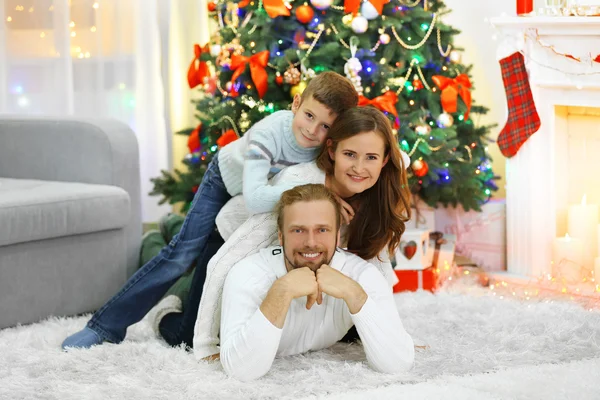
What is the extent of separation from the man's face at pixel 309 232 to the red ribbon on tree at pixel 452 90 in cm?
143

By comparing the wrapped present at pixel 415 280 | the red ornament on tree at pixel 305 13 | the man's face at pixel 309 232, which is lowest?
the wrapped present at pixel 415 280

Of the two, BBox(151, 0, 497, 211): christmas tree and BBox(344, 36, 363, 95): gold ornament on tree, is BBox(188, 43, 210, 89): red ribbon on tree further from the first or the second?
BBox(344, 36, 363, 95): gold ornament on tree

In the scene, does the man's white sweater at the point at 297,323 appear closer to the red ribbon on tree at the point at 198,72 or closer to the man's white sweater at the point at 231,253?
the man's white sweater at the point at 231,253

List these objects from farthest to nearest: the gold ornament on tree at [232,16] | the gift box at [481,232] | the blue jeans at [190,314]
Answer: the gift box at [481,232] < the gold ornament on tree at [232,16] < the blue jeans at [190,314]

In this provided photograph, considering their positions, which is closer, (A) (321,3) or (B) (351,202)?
(B) (351,202)

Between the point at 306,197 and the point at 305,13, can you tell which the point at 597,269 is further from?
the point at 306,197

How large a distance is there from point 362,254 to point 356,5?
127 cm

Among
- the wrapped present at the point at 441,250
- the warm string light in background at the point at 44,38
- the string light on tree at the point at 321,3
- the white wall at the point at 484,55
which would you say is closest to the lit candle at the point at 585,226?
the wrapped present at the point at 441,250

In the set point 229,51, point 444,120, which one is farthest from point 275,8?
point 444,120

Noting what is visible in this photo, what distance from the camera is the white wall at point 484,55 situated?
4.42 meters

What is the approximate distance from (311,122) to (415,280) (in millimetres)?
1192

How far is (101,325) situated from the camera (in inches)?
104

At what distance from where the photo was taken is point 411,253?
342 cm

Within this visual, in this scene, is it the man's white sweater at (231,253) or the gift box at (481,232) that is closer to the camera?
the man's white sweater at (231,253)
